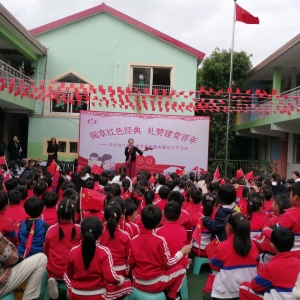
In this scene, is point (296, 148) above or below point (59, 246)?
above

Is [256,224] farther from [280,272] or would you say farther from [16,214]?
[16,214]

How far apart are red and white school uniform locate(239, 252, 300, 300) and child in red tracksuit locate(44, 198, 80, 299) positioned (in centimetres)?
170

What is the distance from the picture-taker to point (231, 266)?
3225mm

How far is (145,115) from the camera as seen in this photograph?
12555 mm

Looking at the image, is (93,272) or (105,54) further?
(105,54)

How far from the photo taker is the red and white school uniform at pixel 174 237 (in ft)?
11.9

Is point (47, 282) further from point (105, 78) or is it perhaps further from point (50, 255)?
point (105, 78)

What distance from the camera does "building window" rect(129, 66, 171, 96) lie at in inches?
555

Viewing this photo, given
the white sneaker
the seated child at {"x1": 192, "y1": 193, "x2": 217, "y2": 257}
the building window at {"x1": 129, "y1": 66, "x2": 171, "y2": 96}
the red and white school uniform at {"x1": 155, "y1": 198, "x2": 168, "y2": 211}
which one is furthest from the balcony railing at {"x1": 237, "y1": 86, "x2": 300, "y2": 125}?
the white sneaker

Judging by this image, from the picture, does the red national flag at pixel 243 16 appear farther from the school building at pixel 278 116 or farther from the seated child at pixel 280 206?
the seated child at pixel 280 206

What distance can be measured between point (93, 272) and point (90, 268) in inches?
1.7

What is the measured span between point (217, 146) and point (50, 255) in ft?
44.3

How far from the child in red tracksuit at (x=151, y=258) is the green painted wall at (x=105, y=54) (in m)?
11.0

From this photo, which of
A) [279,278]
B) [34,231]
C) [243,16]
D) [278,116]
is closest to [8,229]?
[34,231]
